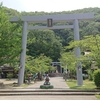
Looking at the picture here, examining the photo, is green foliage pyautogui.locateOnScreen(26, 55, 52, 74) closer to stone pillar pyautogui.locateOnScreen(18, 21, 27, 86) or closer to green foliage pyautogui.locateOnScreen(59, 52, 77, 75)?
stone pillar pyautogui.locateOnScreen(18, 21, 27, 86)

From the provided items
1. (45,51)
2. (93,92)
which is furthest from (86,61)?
(45,51)

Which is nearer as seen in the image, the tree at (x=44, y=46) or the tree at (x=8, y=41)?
the tree at (x=8, y=41)

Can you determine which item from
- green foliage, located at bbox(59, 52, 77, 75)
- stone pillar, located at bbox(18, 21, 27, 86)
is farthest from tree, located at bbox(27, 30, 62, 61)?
stone pillar, located at bbox(18, 21, 27, 86)

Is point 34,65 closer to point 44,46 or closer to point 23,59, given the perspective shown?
point 23,59

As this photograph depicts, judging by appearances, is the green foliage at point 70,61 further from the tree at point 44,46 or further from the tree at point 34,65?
the tree at point 44,46

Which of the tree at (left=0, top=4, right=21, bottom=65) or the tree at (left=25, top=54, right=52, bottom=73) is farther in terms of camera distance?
the tree at (left=25, top=54, right=52, bottom=73)

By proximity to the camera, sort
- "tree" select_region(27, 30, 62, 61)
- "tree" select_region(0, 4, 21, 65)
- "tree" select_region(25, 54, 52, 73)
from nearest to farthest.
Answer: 1. "tree" select_region(0, 4, 21, 65)
2. "tree" select_region(25, 54, 52, 73)
3. "tree" select_region(27, 30, 62, 61)

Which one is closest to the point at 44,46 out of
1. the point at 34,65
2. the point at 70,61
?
the point at 34,65

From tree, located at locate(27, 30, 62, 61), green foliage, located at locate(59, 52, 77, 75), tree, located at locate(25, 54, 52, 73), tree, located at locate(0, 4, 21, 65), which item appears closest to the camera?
green foliage, located at locate(59, 52, 77, 75)

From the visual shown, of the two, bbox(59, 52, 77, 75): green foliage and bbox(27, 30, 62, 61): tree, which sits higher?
bbox(27, 30, 62, 61): tree

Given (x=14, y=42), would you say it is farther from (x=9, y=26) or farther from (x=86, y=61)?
(x=86, y=61)

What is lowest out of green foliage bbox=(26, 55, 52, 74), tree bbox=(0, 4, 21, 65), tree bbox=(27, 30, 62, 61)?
green foliage bbox=(26, 55, 52, 74)

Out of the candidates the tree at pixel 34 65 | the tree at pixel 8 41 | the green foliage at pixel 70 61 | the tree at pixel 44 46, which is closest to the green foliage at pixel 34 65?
the tree at pixel 34 65

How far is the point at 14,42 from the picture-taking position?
17266 millimetres
